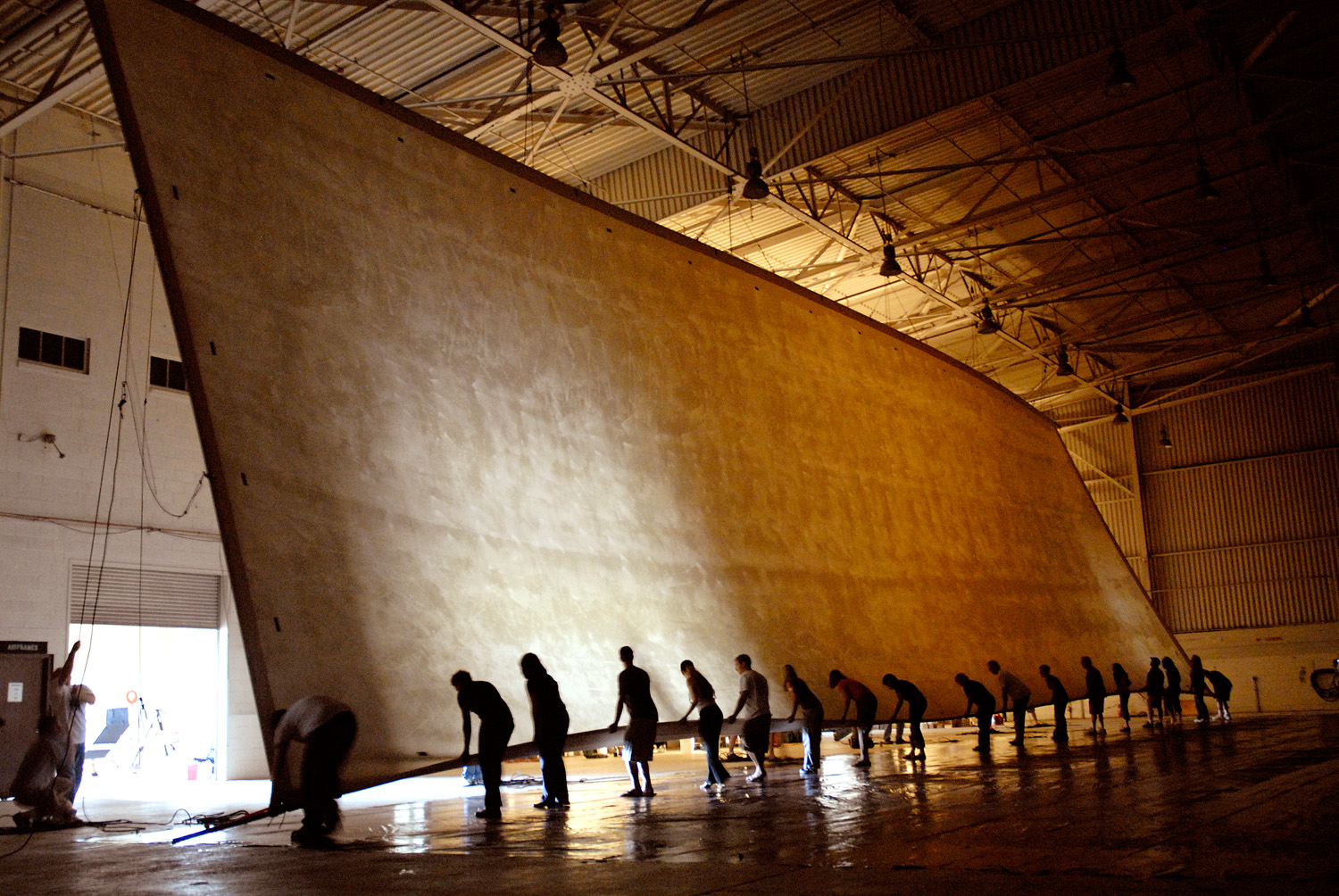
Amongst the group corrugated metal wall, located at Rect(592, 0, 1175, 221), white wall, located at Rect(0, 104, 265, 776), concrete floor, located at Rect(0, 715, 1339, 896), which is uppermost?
corrugated metal wall, located at Rect(592, 0, 1175, 221)

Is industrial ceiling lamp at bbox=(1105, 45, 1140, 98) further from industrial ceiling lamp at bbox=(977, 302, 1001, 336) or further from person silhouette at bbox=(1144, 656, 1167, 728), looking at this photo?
person silhouette at bbox=(1144, 656, 1167, 728)

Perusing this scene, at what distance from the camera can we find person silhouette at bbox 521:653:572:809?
790cm

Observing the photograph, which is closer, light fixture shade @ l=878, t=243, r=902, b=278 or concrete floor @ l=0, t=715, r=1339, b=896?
concrete floor @ l=0, t=715, r=1339, b=896

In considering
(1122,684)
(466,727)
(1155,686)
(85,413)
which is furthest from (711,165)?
(466,727)

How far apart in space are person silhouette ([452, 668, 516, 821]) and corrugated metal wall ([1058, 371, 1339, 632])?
88.1ft

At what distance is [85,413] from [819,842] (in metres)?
13.5

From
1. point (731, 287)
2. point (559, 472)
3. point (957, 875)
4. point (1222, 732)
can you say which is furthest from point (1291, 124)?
point (957, 875)

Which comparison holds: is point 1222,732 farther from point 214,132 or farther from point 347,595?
point 214,132

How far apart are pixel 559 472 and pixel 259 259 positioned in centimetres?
316

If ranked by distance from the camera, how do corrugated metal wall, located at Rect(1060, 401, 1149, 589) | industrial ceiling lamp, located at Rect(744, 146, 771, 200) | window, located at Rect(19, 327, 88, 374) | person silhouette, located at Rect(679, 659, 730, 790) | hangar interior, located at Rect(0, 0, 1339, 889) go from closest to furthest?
person silhouette, located at Rect(679, 659, 730, 790) → hangar interior, located at Rect(0, 0, 1339, 889) → window, located at Rect(19, 327, 88, 374) → industrial ceiling lamp, located at Rect(744, 146, 771, 200) → corrugated metal wall, located at Rect(1060, 401, 1149, 589)

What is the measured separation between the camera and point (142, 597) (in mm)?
15539

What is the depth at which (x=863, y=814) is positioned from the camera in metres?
6.30

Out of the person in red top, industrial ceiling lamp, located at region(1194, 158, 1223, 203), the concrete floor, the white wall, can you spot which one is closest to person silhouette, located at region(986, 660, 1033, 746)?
the person in red top

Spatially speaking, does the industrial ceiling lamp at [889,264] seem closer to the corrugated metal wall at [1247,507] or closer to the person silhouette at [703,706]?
the person silhouette at [703,706]
